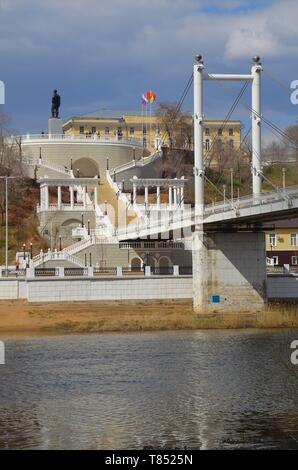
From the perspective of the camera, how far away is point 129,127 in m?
143

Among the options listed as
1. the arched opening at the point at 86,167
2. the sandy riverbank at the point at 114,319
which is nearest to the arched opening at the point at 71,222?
the arched opening at the point at 86,167

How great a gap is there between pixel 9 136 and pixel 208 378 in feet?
249

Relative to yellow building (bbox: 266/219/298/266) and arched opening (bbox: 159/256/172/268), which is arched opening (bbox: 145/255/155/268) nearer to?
arched opening (bbox: 159/256/172/268)

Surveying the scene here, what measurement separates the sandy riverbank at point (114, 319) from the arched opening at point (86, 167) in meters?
50.2

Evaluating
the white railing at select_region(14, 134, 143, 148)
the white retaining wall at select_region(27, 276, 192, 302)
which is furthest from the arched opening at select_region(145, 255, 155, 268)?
the white railing at select_region(14, 134, 143, 148)

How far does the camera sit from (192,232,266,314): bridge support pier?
57.8 m

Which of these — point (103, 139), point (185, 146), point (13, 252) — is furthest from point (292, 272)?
point (185, 146)

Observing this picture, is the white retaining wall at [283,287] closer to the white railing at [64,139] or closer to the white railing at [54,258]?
the white railing at [54,258]

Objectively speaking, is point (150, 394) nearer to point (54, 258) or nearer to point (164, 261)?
point (54, 258)

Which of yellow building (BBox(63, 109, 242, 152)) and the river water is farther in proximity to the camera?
yellow building (BBox(63, 109, 242, 152))

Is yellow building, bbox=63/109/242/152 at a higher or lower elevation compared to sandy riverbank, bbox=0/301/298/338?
higher

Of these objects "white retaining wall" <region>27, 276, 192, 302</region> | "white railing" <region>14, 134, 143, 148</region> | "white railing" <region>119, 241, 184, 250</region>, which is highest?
"white railing" <region>14, 134, 143, 148</region>

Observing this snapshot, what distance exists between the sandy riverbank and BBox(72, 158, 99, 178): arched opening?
50.2 m

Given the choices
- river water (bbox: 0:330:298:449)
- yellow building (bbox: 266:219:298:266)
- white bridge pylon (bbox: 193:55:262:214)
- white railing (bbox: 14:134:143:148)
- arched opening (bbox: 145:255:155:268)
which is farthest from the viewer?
white railing (bbox: 14:134:143:148)
